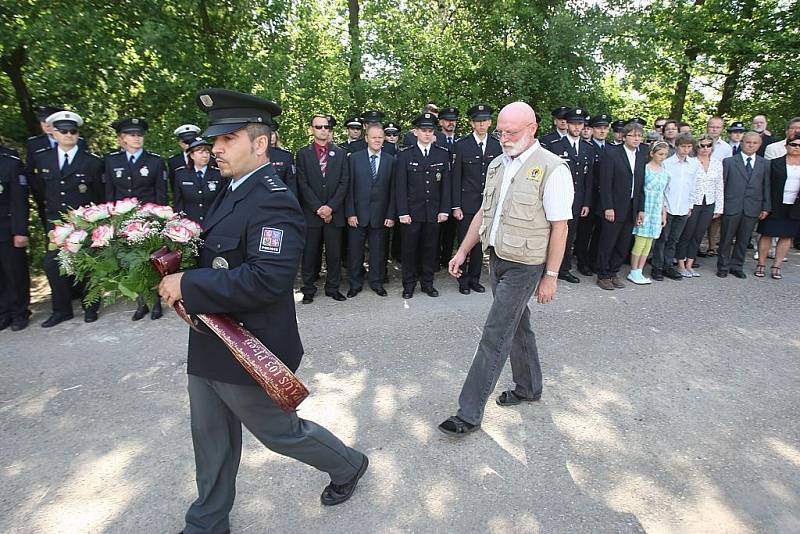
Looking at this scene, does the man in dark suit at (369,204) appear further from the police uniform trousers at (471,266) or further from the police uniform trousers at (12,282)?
the police uniform trousers at (12,282)

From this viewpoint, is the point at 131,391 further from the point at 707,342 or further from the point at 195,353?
the point at 707,342

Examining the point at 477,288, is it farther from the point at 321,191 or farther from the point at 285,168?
the point at 285,168

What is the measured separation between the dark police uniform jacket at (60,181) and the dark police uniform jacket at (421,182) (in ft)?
11.4

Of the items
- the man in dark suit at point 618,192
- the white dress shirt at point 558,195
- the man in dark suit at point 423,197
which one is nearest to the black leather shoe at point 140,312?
the man in dark suit at point 423,197

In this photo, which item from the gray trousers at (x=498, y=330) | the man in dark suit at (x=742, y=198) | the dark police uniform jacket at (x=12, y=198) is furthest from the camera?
the man in dark suit at (x=742, y=198)

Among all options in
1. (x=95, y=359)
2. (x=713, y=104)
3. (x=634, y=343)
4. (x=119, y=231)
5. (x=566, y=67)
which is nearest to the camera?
(x=119, y=231)

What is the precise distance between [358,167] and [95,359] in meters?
3.55

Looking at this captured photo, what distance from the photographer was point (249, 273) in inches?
82.4

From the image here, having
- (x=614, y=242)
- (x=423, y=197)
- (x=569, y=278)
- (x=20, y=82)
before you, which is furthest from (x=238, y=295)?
(x=20, y=82)

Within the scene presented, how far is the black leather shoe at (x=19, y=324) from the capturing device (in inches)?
208

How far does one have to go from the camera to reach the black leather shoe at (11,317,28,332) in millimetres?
5289

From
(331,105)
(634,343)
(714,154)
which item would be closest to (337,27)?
(331,105)

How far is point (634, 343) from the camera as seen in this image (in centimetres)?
491

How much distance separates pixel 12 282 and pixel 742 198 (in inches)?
368
